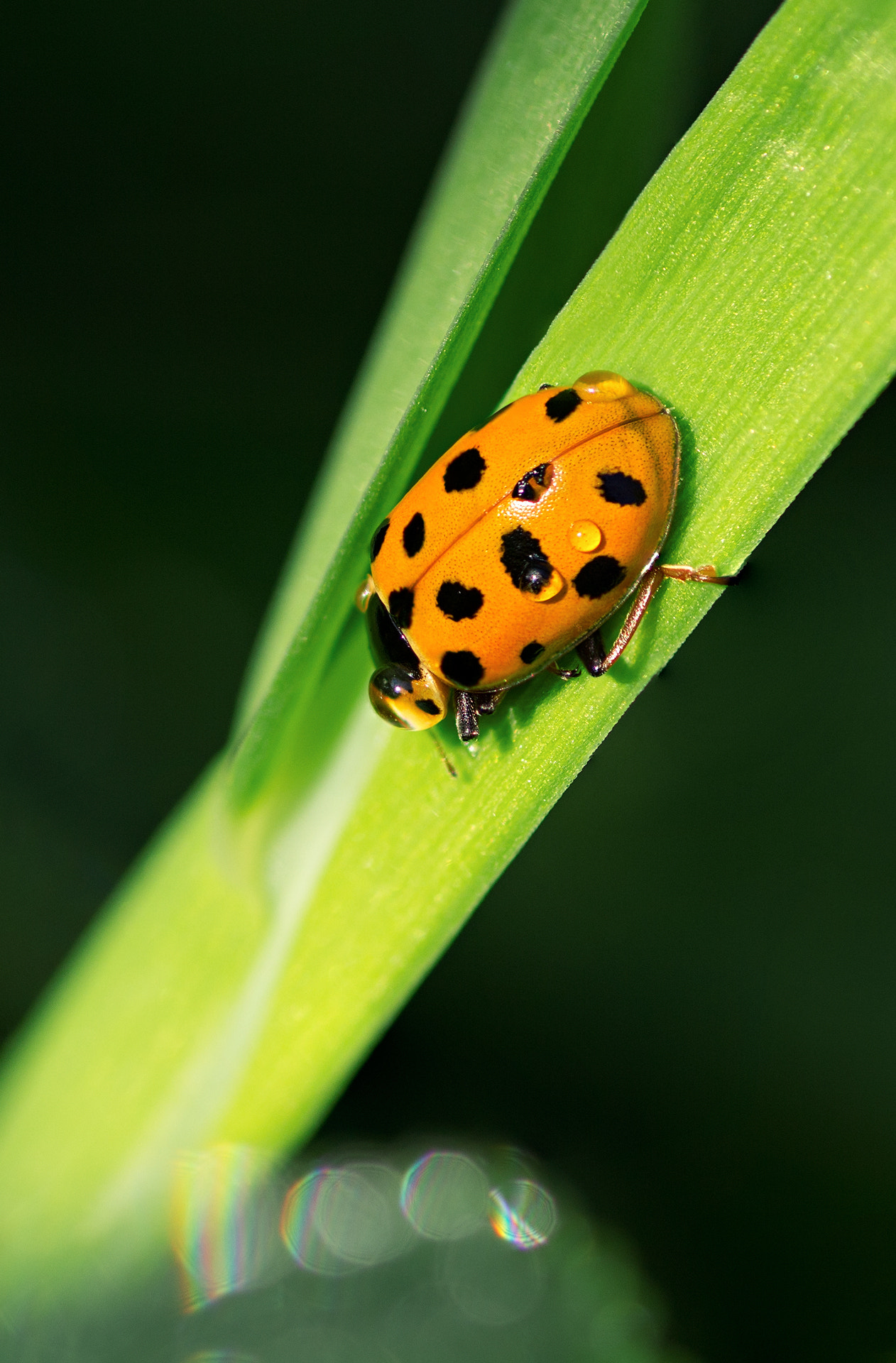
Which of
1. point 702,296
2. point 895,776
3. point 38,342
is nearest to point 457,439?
point 702,296

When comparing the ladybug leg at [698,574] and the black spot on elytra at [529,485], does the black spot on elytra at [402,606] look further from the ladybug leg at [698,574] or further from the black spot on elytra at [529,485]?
the ladybug leg at [698,574]

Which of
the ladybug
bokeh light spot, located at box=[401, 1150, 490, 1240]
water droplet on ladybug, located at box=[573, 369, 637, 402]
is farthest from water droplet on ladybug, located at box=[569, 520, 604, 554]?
bokeh light spot, located at box=[401, 1150, 490, 1240]

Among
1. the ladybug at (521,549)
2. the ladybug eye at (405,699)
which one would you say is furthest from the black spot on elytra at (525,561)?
the ladybug eye at (405,699)

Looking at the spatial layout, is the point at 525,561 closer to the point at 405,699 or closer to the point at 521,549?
the point at 521,549

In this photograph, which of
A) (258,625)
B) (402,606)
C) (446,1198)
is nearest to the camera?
(402,606)

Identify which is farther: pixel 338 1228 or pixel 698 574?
pixel 338 1228

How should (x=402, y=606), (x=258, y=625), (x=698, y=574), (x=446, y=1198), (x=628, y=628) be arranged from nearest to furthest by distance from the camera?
(x=698, y=574) → (x=628, y=628) → (x=402, y=606) → (x=446, y=1198) → (x=258, y=625)

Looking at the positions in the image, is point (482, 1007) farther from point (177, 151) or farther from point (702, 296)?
point (177, 151)

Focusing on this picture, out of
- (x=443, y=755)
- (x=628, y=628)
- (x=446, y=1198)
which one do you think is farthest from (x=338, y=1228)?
(x=628, y=628)
